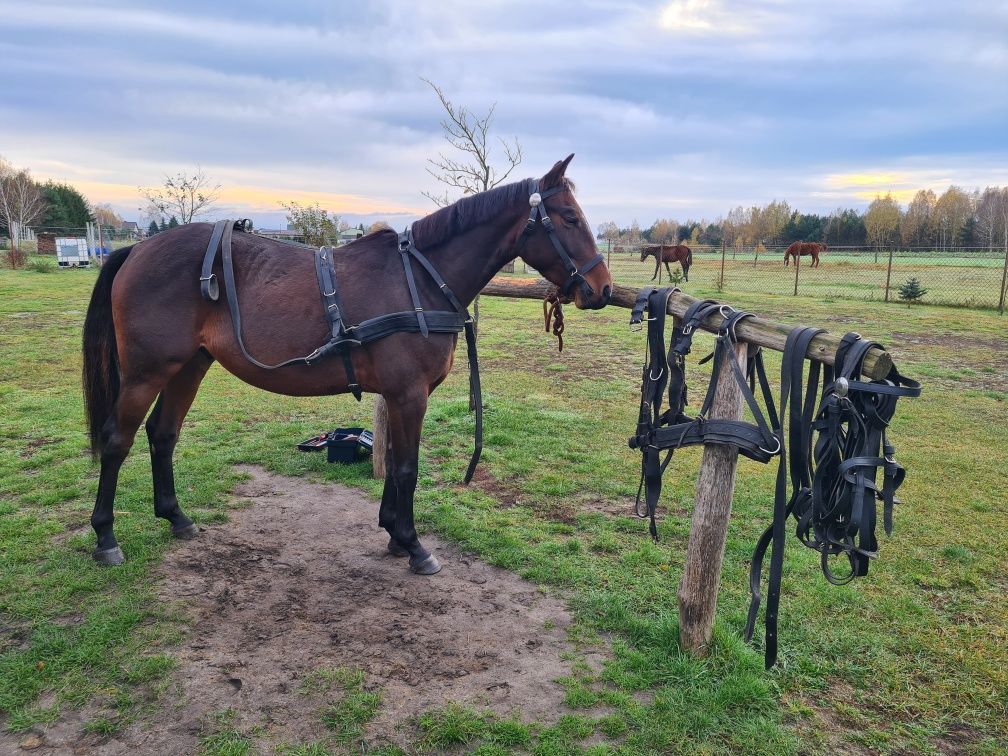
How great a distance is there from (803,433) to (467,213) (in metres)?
2.23

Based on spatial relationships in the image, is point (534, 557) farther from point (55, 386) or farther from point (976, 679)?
point (55, 386)

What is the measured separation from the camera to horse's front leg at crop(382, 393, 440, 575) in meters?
3.66

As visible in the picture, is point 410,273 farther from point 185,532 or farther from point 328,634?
point 185,532

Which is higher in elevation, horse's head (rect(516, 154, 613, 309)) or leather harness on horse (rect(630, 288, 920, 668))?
horse's head (rect(516, 154, 613, 309))

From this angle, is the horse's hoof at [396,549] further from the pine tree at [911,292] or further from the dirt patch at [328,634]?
the pine tree at [911,292]

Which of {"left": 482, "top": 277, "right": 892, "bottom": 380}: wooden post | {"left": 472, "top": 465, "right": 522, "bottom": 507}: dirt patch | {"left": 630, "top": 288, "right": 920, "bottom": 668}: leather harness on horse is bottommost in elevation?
{"left": 472, "top": 465, "right": 522, "bottom": 507}: dirt patch

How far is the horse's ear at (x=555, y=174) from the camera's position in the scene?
3.37 meters

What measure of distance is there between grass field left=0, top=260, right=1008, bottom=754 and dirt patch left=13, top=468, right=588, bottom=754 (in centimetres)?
10

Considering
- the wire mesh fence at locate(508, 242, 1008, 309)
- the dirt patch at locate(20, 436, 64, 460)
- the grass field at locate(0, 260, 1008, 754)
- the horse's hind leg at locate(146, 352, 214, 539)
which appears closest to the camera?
the grass field at locate(0, 260, 1008, 754)

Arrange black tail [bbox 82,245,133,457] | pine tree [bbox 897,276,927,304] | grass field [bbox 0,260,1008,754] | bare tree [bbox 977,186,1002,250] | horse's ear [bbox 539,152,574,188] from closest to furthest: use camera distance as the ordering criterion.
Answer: grass field [bbox 0,260,1008,754]
horse's ear [bbox 539,152,574,188]
black tail [bbox 82,245,133,457]
pine tree [bbox 897,276,927,304]
bare tree [bbox 977,186,1002,250]

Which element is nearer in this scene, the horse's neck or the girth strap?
the girth strap

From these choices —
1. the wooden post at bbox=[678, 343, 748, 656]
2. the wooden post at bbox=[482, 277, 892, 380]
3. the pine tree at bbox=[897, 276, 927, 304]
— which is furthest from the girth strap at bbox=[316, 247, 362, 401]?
the pine tree at bbox=[897, 276, 927, 304]

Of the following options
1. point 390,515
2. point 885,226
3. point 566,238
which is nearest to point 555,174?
point 566,238

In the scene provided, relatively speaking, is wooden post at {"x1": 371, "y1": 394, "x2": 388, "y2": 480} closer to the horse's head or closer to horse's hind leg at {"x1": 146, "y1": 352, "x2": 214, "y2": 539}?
horse's hind leg at {"x1": 146, "y1": 352, "x2": 214, "y2": 539}
